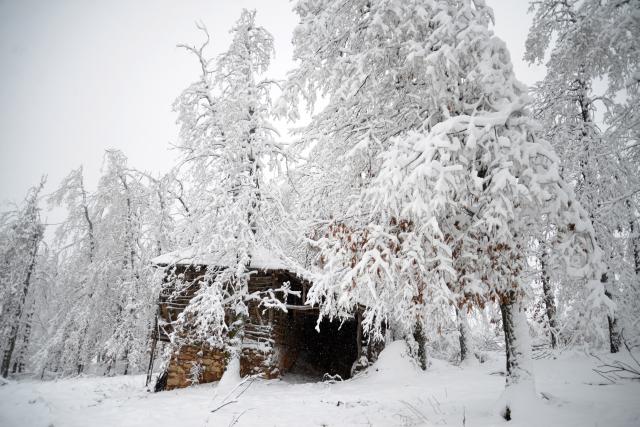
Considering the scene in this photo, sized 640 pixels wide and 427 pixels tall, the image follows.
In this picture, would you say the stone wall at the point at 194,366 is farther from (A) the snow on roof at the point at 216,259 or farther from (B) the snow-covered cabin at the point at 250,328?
(A) the snow on roof at the point at 216,259

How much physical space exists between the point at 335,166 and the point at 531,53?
6.28 metres

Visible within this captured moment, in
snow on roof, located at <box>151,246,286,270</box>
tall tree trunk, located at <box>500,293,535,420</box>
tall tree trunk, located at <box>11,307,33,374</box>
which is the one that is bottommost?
tall tree trunk, located at <box>11,307,33,374</box>

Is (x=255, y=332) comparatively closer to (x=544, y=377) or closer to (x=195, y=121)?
(x=195, y=121)

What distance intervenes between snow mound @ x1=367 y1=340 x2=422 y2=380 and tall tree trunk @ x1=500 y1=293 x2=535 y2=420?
645cm

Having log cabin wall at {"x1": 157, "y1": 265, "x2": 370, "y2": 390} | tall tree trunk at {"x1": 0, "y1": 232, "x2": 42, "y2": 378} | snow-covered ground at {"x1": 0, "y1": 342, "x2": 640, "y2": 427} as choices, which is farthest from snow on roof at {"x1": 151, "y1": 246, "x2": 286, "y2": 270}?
tall tree trunk at {"x1": 0, "y1": 232, "x2": 42, "y2": 378}

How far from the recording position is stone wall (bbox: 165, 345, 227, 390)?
10945 millimetres

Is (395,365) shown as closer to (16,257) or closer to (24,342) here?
(16,257)

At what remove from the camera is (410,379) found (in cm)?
1060

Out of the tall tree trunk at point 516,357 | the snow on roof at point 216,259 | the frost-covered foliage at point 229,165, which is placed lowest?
the tall tree trunk at point 516,357

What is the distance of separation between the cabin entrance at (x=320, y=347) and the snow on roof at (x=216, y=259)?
3347 millimetres

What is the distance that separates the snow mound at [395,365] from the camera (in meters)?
11.2

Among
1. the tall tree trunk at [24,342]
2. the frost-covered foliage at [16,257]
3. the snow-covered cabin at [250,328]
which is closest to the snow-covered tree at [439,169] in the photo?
the snow-covered cabin at [250,328]

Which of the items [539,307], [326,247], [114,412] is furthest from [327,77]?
[539,307]

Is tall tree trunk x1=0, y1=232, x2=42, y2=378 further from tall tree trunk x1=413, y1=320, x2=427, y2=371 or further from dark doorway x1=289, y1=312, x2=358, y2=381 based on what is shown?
tall tree trunk x1=413, y1=320, x2=427, y2=371
